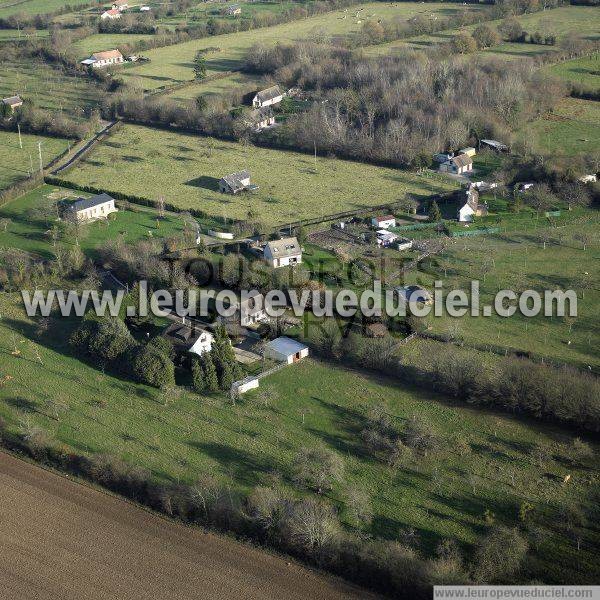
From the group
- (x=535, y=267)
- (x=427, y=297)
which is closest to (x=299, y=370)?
(x=427, y=297)

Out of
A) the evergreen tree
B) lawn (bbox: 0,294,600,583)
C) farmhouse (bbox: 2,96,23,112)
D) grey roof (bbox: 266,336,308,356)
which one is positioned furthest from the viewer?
farmhouse (bbox: 2,96,23,112)

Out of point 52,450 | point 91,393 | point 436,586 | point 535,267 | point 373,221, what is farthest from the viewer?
point 373,221

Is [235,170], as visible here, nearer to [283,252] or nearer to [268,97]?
[283,252]

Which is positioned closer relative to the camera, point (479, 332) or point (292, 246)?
point (479, 332)

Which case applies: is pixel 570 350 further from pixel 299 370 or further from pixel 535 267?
pixel 299 370

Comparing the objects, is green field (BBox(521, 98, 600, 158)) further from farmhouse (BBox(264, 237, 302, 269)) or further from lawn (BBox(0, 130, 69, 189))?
lawn (BBox(0, 130, 69, 189))

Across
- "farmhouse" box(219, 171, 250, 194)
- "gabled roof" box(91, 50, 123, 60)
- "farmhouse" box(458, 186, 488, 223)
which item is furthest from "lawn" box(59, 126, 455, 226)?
"gabled roof" box(91, 50, 123, 60)

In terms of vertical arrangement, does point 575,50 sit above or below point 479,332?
above
